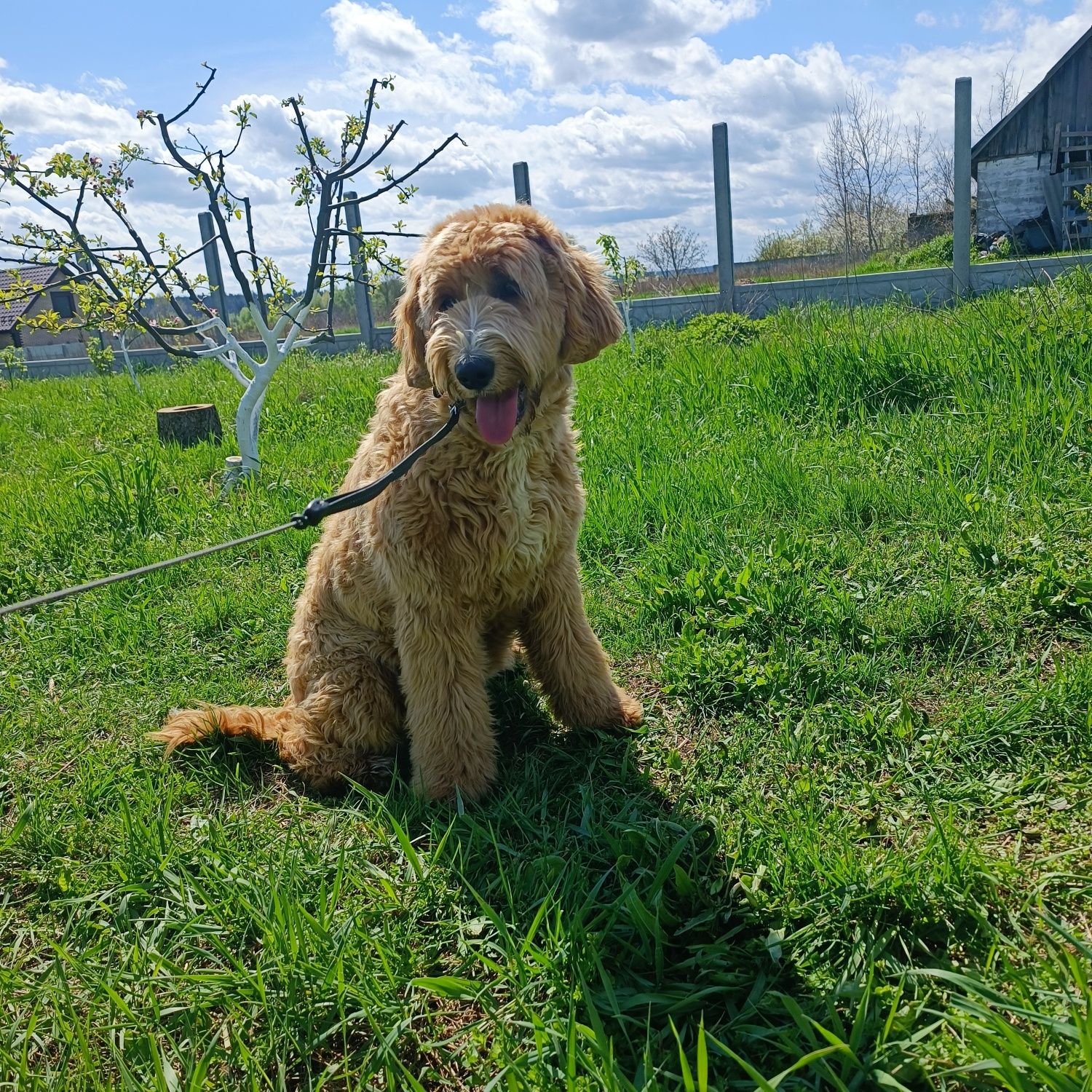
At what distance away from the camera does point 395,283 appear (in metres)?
7.95

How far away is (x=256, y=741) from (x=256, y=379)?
153 inches

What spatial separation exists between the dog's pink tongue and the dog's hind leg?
643 millimetres

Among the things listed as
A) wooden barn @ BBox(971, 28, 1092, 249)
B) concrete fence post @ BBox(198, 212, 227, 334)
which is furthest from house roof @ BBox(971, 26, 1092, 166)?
concrete fence post @ BBox(198, 212, 227, 334)

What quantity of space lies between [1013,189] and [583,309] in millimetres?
17717

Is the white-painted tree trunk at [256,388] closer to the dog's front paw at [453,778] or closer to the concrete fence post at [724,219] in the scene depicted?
the dog's front paw at [453,778]

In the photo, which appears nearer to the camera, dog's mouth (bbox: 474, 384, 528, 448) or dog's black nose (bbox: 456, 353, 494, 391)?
dog's black nose (bbox: 456, 353, 494, 391)

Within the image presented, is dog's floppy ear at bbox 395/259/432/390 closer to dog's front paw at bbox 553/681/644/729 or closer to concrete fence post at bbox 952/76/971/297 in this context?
dog's front paw at bbox 553/681/644/729

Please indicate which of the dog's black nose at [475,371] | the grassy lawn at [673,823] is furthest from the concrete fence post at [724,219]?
the dog's black nose at [475,371]

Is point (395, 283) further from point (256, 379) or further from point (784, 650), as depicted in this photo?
point (784, 650)

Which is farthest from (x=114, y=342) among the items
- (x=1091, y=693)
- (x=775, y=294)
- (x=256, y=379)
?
(x=1091, y=693)

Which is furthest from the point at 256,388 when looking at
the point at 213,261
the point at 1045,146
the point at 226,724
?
the point at 1045,146

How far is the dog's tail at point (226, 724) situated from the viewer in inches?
117

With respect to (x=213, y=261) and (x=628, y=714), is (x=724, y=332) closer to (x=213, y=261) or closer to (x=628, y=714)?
(x=628, y=714)

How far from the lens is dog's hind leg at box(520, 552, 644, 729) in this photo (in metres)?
3.01
